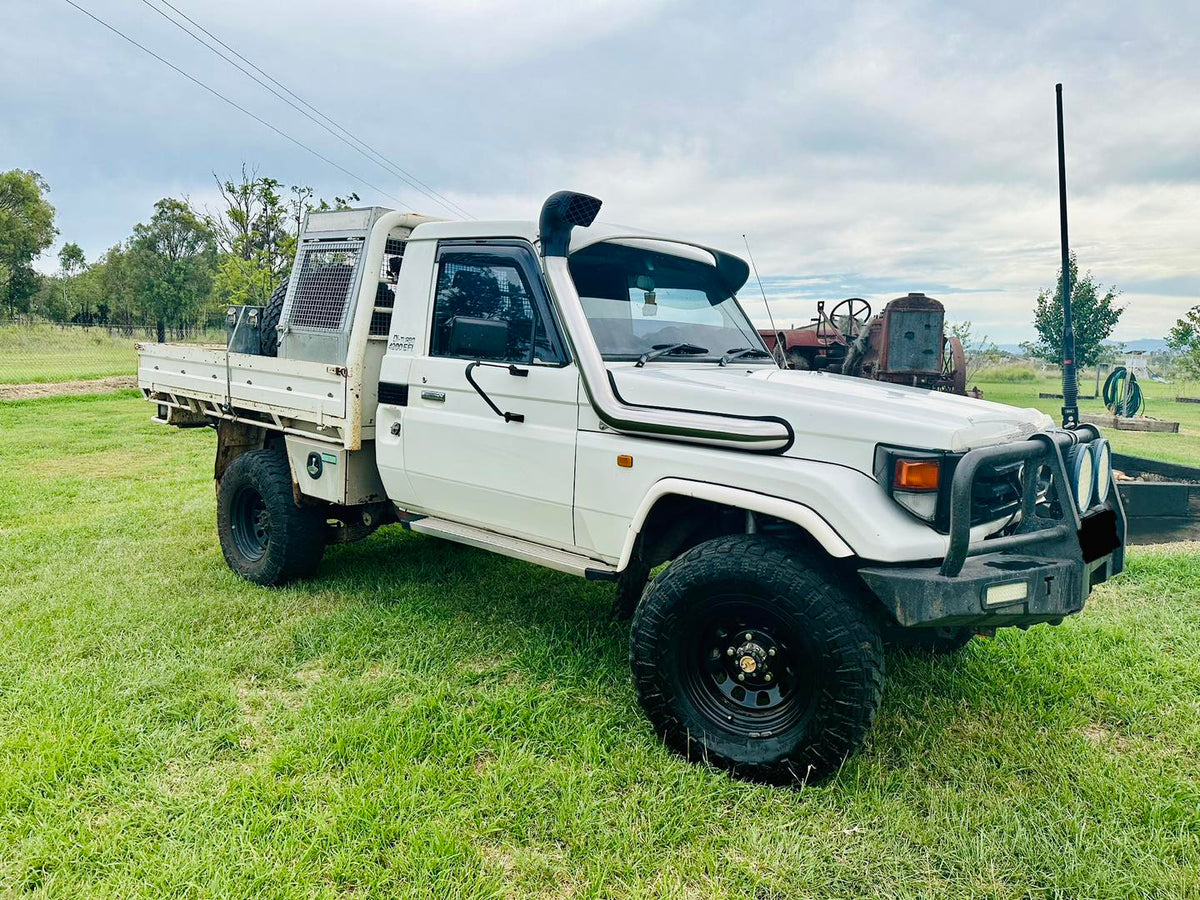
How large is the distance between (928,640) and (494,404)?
219 centimetres

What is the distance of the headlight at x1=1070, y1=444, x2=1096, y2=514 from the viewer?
288 centimetres

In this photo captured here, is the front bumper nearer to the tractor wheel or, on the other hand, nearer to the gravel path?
the tractor wheel

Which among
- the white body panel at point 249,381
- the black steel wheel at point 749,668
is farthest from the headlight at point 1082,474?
the white body panel at point 249,381

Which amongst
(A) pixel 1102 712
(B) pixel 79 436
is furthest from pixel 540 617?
(B) pixel 79 436

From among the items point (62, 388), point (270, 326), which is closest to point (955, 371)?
point (270, 326)

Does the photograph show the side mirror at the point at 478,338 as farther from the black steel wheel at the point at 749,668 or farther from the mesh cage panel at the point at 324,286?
the black steel wheel at the point at 749,668

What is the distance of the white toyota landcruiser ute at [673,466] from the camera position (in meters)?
2.64

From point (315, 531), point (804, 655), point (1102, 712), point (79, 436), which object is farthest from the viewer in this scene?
point (79, 436)

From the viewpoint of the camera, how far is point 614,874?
7.94 ft

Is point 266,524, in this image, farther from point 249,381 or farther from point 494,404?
point 494,404

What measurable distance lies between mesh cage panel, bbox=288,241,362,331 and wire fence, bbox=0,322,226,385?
15.1 meters

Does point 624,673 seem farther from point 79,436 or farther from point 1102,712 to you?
point 79,436

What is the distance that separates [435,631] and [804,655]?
216cm

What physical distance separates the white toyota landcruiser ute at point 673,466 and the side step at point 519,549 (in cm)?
2
